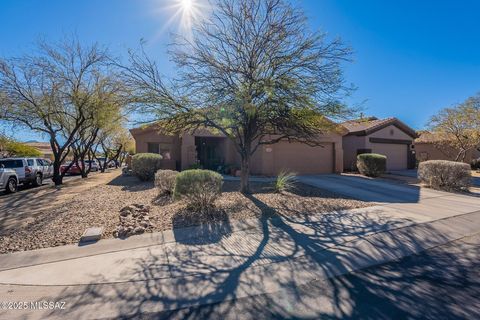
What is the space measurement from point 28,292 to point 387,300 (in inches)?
191

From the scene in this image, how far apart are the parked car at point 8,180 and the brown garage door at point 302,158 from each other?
47.9 ft

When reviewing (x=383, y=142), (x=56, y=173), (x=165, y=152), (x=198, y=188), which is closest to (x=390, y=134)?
(x=383, y=142)

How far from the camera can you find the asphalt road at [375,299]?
318cm

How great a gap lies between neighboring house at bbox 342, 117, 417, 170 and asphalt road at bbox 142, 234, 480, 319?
63.6ft

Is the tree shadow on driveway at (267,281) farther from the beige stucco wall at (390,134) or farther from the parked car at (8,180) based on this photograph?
the beige stucco wall at (390,134)

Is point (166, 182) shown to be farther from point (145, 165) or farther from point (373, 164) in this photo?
point (373, 164)

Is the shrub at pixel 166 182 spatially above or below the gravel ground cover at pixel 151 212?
above

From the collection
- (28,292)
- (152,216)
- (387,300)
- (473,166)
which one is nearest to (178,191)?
(152,216)

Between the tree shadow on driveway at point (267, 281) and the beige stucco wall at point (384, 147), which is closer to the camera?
the tree shadow on driveway at point (267, 281)

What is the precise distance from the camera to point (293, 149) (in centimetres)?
1838

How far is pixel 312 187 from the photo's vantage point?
498 inches

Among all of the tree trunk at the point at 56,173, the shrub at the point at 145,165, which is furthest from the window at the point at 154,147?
the tree trunk at the point at 56,173

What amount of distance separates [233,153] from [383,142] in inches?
538

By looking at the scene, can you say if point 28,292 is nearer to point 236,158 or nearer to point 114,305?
point 114,305
